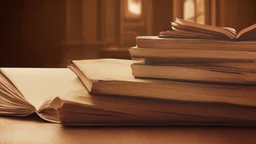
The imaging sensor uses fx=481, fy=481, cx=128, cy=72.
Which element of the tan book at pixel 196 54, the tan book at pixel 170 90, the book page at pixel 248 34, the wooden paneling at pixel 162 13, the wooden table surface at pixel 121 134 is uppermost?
the wooden paneling at pixel 162 13

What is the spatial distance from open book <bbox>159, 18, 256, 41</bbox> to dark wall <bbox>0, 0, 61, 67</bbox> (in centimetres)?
231

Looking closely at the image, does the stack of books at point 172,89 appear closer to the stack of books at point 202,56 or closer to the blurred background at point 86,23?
the stack of books at point 202,56

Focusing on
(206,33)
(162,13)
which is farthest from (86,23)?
(206,33)

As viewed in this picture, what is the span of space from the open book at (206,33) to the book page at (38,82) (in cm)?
20

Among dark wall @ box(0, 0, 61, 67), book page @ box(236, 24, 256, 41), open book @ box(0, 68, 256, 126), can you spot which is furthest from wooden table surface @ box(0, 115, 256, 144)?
dark wall @ box(0, 0, 61, 67)

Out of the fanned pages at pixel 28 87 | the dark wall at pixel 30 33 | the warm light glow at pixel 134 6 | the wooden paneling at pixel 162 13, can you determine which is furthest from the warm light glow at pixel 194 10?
the fanned pages at pixel 28 87

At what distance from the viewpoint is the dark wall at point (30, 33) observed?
9.57ft

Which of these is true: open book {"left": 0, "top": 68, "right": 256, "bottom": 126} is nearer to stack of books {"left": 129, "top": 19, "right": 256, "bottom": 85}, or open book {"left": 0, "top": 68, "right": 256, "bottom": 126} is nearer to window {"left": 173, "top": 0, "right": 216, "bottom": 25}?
stack of books {"left": 129, "top": 19, "right": 256, "bottom": 85}

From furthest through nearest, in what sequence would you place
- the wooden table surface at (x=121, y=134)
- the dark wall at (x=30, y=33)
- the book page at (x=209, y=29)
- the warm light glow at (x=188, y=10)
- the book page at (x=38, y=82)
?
the warm light glow at (x=188, y=10) < the dark wall at (x=30, y=33) < the book page at (x=38, y=82) < the book page at (x=209, y=29) < the wooden table surface at (x=121, y=134)

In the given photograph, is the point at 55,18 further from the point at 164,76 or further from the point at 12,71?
the point at 164,76

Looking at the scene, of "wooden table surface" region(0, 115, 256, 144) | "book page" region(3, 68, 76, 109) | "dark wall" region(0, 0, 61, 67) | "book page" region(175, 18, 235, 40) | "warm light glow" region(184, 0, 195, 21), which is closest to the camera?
"wooden table surface" region(0, 115, 256, 144)

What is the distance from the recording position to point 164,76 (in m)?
0.65

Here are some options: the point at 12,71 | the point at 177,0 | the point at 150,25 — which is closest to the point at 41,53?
the point at 150,25

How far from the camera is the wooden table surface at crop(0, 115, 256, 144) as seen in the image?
55cm
